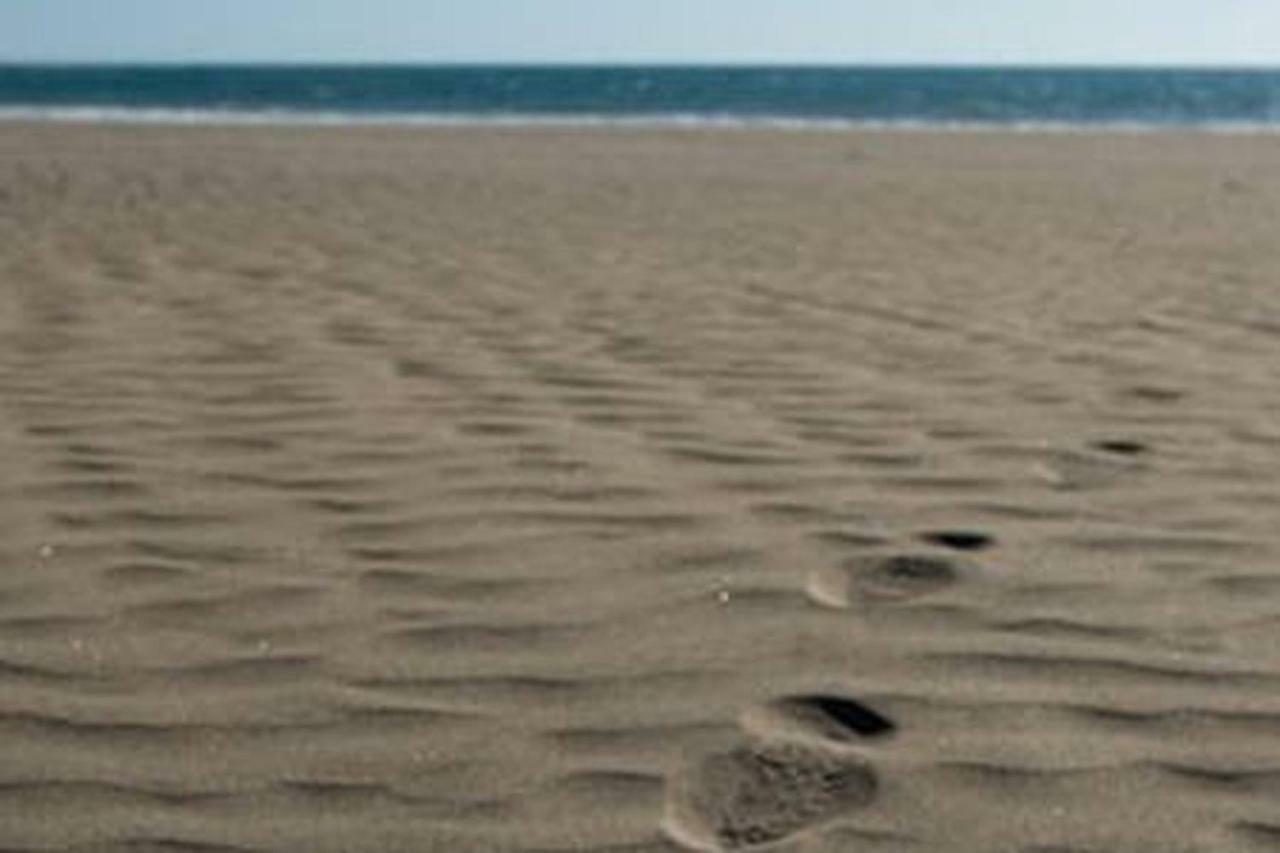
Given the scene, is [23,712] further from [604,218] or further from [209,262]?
[604,218]

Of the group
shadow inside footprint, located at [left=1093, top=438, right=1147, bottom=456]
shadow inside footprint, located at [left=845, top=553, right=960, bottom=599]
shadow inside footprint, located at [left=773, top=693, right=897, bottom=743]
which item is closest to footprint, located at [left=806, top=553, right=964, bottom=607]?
shadow inside footprint, located at [left=845, top=553, right=960, bottom=599]

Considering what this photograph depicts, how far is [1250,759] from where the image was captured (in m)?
2.71

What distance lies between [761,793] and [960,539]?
1298 mm

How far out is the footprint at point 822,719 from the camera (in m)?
2.83

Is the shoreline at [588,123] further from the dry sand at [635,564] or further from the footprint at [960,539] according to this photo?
the footprint at [960,539]

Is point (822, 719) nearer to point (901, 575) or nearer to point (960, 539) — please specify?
point (901, 575)

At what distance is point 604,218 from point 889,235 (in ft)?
6.41

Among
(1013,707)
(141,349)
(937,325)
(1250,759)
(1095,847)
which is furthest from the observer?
Result: (937,325)

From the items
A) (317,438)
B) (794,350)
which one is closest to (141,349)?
(317,438)

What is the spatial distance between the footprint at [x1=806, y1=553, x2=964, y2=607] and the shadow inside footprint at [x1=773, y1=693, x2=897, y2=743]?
1.50 feet

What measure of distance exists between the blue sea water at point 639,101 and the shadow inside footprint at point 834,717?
30422 mm

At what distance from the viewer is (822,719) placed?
2.89 meters

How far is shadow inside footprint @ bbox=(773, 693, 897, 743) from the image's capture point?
9.30 feet

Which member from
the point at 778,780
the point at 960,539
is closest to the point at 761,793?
the point at 778,780
